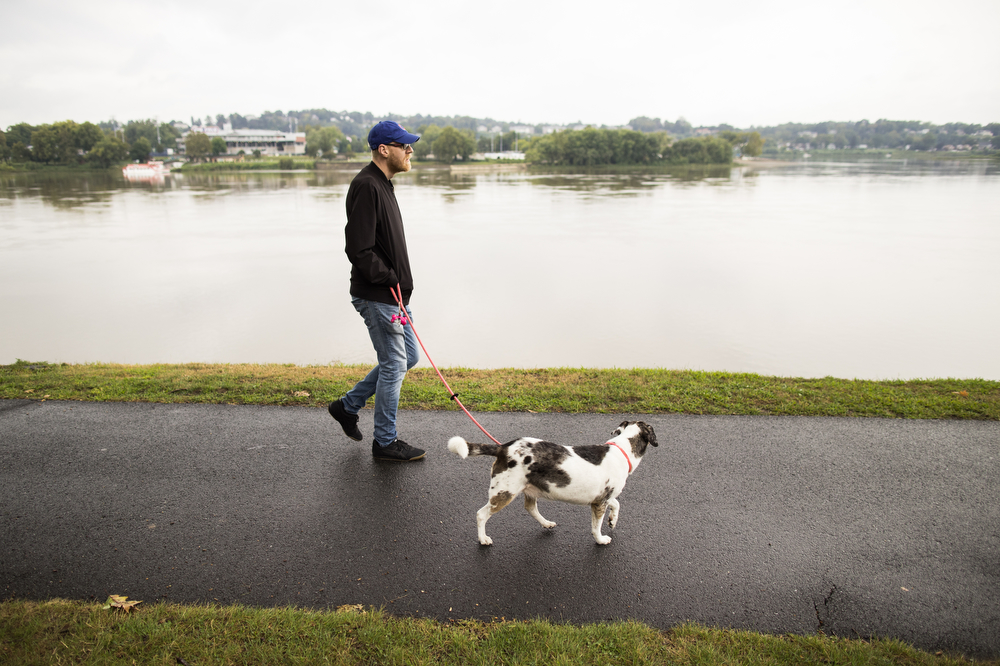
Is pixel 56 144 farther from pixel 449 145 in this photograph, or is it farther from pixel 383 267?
pixel 383 267

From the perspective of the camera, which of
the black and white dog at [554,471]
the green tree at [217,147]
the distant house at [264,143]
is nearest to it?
the black and white dog at [554,471]

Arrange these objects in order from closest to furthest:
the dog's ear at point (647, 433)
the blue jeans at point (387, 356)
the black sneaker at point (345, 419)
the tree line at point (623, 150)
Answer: the dog's ear at point (647, 433) < the blue jeans at point (387, 356) < the black sneaker at point (345, 419) < the tree line at point (623, 150)

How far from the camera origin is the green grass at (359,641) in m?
2.62

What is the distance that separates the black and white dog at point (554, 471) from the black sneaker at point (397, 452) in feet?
3.93

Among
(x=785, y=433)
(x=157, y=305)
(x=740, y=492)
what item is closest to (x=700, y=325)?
(x=785, y=433)

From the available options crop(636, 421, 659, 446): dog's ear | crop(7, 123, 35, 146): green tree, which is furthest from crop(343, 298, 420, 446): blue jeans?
crop(7, 123, 35, 146): green tree

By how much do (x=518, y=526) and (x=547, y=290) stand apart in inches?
486

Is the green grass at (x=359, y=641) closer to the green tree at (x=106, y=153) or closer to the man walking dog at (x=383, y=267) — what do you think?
the man walking dog at (x=383, y=267)

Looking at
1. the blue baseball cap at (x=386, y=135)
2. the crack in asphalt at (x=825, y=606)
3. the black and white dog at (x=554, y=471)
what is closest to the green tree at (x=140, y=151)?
the blue baseball cap at (x=386, y=135)

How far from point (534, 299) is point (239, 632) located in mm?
12559

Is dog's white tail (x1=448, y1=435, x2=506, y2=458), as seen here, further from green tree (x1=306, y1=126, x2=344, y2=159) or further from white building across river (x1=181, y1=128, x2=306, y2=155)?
white building across river (x1=181, y1=128, x2=306, y2=155)

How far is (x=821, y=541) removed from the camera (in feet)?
11.8

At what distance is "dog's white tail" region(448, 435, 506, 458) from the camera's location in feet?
10.8

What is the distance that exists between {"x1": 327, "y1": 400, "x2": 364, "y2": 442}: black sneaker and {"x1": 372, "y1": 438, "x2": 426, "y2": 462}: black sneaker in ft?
0.94
